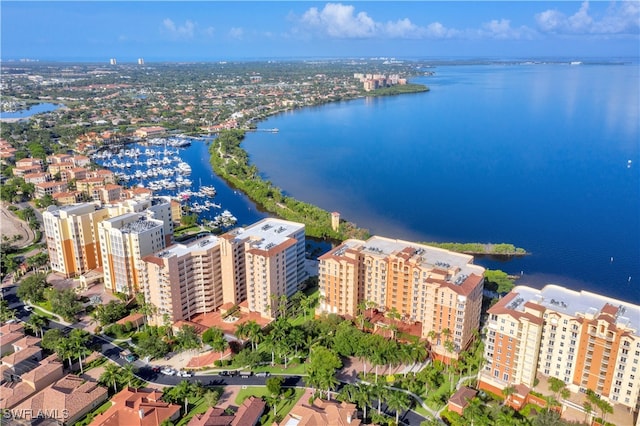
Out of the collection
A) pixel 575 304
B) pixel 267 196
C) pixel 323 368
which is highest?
pixel 575 304

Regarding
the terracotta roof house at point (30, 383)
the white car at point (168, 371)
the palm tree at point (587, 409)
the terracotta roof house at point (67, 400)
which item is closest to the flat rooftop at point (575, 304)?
the palm tree at point (587, 409)

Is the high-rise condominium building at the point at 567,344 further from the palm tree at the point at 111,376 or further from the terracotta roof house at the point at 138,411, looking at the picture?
the palm tree at the point at 111,376

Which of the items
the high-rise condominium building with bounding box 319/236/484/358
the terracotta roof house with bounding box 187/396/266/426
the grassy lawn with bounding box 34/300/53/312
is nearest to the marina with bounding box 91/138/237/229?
the grassy lawn with bounding box 34/300/53/312

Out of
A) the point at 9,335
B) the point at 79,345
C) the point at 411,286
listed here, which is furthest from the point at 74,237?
the point at 411,286

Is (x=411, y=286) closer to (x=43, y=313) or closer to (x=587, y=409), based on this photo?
(x=587, y=409)

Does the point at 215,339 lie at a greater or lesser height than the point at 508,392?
greater

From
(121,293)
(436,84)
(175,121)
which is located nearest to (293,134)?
(175,121)
